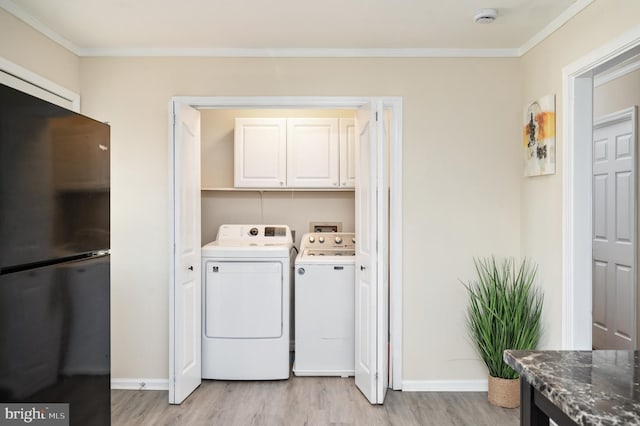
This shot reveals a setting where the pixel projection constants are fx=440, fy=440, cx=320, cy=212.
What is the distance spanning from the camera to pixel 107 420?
1966 millimetres

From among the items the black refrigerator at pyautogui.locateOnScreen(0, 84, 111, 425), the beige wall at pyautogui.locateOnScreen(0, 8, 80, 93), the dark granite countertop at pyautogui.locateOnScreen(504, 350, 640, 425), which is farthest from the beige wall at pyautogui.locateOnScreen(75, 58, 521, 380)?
the dark granite countertop at pyautogui.locateOnScreen(504, 350, 640, 425)

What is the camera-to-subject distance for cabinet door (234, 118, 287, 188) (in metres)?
3.84

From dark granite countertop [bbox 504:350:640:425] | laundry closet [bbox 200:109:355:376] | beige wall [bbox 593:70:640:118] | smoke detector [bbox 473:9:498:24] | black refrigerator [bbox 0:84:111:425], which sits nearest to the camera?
dark granite countertop [bbox 504:350:640:425]

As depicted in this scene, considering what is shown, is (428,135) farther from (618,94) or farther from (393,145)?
(618,94)

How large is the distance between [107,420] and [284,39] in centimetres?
244

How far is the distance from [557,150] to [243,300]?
7.82 ft

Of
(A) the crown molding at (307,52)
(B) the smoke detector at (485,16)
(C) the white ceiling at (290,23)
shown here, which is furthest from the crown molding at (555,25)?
(B) the smoke detector at (485,16)

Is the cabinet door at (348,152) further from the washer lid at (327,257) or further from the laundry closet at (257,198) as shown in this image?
the washer lid at (327,257)

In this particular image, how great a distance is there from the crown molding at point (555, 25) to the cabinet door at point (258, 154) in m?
1.95

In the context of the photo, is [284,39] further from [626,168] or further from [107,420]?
[626,168]

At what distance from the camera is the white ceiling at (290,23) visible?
248 cm

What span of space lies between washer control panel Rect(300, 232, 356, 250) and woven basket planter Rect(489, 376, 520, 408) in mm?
1567

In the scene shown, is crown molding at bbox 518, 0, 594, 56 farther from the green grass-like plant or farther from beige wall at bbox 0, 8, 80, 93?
beige wall at bbox 0, 8, 80, 93

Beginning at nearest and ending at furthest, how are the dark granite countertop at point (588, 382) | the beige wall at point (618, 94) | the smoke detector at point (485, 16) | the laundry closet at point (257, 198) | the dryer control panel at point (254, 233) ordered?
the dark granite countertop at point (588, 382), the smoke detector at point (485, 16), the beige wall at point (618, 94), the dryer control panel at point (254, 233), the laundry closet at point (257, 198)
